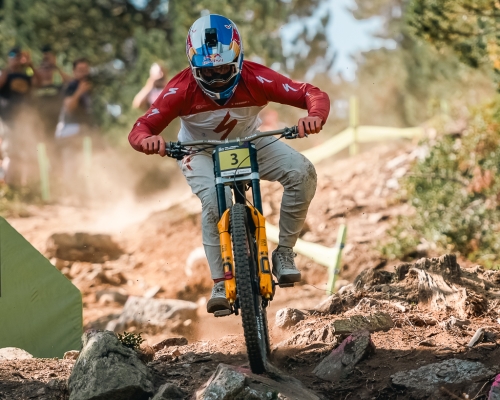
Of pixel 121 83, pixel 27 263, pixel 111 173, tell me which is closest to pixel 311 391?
pixel 27 263

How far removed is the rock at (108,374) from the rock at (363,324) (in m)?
1.61

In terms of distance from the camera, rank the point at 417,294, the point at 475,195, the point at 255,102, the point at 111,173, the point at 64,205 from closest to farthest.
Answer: the point at 255,102, the point at 417,294, the point at 475,195, the point at 64,205, the point at 111,173

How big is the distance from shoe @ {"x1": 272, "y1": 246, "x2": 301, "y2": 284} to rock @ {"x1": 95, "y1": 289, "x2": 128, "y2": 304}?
5.10m

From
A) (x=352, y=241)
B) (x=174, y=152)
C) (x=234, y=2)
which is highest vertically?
(x=234, y=2)

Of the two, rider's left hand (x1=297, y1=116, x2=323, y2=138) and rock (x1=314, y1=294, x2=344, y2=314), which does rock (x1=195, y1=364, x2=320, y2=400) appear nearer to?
rider's left hand (x1=297, y1=116, x2=323, y2=138)

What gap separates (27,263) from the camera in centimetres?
730

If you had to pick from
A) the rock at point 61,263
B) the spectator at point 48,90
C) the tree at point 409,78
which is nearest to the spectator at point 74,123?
the spectator at point 48,90

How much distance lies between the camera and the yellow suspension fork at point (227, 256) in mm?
5336

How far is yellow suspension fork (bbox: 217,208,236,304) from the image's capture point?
5.34 meters

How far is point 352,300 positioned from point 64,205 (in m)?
11.5

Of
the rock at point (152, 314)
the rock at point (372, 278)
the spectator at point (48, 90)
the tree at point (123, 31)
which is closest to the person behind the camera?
the rock at point (372, 278)

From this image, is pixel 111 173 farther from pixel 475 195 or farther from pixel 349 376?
pixel 349 376

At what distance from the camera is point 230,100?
607 centimetres

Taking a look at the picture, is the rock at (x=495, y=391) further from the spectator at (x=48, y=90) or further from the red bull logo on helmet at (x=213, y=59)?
the spectator at (x=48, y=90)
